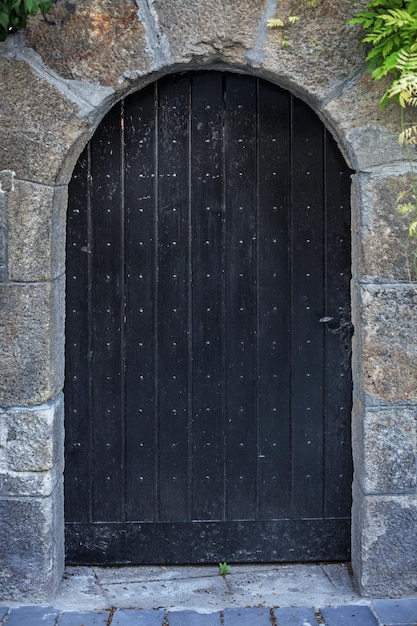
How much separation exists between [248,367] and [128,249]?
70cm

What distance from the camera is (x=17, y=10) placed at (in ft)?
11.3

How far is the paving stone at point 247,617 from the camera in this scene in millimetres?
3742

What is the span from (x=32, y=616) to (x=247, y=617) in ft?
2.72

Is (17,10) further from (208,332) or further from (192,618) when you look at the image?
(192,618)

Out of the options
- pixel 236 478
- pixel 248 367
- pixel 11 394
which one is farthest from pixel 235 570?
pixel 11 394

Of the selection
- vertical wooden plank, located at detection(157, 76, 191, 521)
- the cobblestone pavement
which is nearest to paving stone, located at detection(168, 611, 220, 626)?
the cobblestone pavement

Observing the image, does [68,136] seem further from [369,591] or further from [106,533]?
[369,591]

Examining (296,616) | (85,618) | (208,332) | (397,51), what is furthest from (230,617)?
(397,51)

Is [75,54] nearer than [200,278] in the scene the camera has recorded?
Yes

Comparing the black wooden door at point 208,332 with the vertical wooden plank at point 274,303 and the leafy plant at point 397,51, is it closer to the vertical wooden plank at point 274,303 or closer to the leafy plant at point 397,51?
the vertical wooden plank at point 274,303

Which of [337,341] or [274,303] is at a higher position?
[274,303]

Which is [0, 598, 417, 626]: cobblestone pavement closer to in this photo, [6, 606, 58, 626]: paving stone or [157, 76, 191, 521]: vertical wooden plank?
[6, 606, 58, 626]: paving stone

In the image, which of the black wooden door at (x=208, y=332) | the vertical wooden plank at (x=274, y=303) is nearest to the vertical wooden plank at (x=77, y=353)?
the black wooden door at (x=208, y=332)

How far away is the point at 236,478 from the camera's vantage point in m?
4.21
